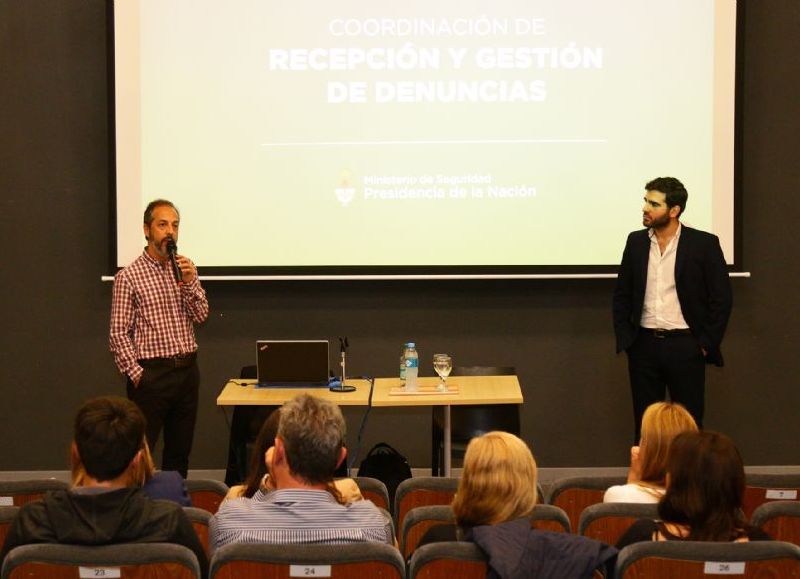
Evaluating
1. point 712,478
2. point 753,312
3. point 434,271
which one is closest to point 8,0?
point 434,271

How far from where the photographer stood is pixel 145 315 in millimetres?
5109

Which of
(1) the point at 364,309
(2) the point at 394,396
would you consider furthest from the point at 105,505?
(1) the point at 364,309

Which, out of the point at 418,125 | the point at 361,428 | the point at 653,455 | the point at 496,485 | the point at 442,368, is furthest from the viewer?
the point at 418,125

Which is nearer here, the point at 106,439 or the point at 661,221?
the point at 106,439

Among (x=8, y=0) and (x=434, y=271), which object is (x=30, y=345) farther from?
(x=434, y=271)

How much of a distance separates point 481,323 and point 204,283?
1676 millimetres

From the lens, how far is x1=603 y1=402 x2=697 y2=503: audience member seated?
3156mm

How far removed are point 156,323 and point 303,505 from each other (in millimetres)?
2606

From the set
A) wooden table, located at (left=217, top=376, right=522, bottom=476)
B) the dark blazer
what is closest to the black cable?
wooden table, located at (left=217, top=376, right=522, bottom=476)

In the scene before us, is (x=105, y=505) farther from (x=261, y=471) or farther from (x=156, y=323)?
(x=156, y=323)

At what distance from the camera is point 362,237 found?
6.24m

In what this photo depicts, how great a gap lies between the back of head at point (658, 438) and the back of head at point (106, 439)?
1491 mm

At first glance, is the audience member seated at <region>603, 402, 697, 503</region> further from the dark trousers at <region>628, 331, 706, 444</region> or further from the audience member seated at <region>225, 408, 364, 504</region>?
the dark trousers at <region>628, 331, 706, 444</region>

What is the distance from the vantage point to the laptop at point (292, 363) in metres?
5.19
